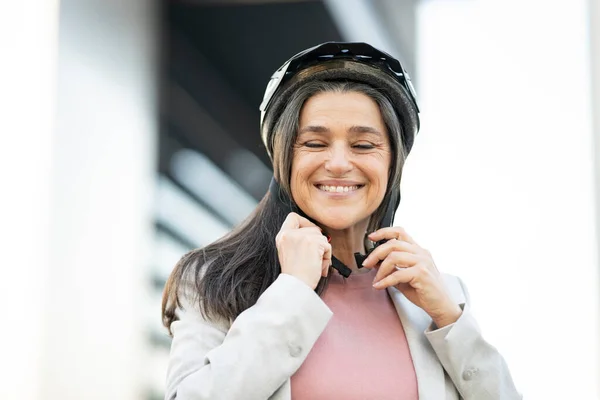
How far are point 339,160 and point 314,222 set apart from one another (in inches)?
6.8

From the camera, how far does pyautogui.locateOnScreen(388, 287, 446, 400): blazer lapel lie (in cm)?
165

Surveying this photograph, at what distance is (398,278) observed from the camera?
1.71 metres

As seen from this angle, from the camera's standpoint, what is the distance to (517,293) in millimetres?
4223

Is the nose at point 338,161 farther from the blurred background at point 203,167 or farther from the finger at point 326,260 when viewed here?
the blurred background at point 203,167

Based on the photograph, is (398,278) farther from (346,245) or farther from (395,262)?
(346,245)

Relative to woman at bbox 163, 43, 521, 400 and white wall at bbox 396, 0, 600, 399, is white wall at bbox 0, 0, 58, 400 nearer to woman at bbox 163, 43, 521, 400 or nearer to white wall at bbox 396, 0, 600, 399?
white wall at bbox 396, 0, 600, 399

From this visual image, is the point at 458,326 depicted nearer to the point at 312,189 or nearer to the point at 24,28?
the point at 312,189

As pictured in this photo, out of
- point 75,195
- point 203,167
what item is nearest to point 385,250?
point 75,195

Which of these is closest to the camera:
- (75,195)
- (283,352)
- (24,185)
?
(283,352)

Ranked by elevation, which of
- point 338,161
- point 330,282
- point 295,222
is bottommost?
point 330,282

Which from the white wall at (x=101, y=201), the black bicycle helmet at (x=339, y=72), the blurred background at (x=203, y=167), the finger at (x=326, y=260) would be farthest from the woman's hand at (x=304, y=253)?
the white wall at (x=101, y=201)

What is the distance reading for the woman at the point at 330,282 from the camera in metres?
1.58

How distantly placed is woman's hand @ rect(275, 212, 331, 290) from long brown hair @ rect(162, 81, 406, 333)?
10 centimetres

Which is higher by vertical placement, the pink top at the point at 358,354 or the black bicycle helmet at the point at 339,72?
the black bicycle helmet at the point at 339,72
